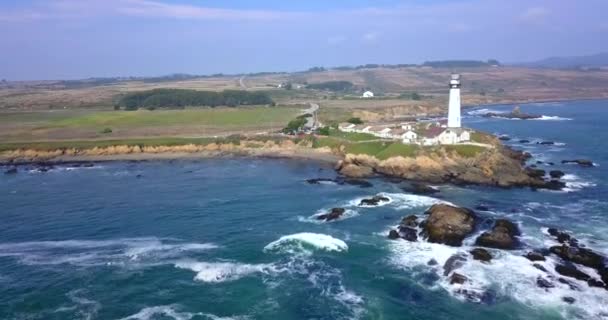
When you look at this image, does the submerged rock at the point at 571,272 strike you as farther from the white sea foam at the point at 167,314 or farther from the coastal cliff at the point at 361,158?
the coastal cliff at the point at 361,158

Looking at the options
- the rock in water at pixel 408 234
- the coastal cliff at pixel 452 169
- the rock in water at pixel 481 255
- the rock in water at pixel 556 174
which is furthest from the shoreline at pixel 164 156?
the rock in water at pixel 481 255

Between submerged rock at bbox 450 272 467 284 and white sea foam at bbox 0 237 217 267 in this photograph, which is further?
white sea foam at bbox 0 237 217 267

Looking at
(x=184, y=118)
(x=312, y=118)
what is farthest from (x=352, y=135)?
(x=184, y=118)

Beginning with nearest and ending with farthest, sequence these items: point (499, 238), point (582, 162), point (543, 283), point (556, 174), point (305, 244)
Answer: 1. point (543, 283)
2. point (499, 238)
3. point (305, 244)
4. point (556, 174)
5. point (582, 162)

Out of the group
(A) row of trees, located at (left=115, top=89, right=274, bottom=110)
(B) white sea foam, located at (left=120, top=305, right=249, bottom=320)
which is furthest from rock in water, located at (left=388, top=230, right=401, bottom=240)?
(A) row of trees, located at (left=115, top=89, right=274, bottom=110)

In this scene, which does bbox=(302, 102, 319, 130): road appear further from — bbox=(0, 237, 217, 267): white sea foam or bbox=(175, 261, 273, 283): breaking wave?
bbox=(175, 261, 273, 283): breaking wave

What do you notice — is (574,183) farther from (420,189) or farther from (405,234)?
(405,234)
